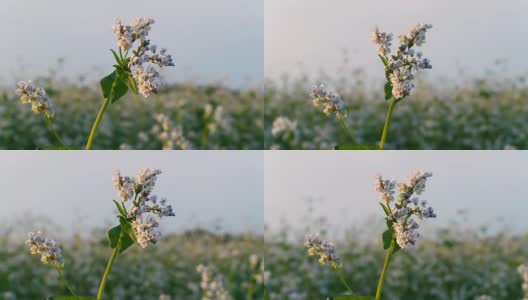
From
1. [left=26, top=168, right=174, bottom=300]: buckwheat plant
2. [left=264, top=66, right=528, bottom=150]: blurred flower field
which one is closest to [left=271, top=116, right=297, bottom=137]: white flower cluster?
[left=264, top=66, right=528, bottom=150]: blurred flower field

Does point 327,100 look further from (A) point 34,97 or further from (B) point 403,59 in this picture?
(A) point 34,97

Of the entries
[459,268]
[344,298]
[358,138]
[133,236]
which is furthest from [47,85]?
[459,268]

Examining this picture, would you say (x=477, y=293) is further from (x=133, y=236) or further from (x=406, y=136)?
(x=133, y=236)

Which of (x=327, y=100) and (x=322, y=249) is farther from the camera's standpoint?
(x=327, y=100)

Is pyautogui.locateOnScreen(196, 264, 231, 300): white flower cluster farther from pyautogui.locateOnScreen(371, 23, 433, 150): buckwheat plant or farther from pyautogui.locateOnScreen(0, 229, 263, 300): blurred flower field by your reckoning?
pyautogui.locateOnScreen(371, 23, 433, 150): buckwheat plant

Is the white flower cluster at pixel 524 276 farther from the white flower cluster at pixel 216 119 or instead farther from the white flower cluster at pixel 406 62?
the white flower cluster at pixel 216 119

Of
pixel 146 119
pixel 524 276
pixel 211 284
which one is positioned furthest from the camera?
pixel 146 119

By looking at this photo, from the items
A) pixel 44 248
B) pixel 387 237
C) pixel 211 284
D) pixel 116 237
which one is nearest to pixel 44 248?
pixel 44 248
